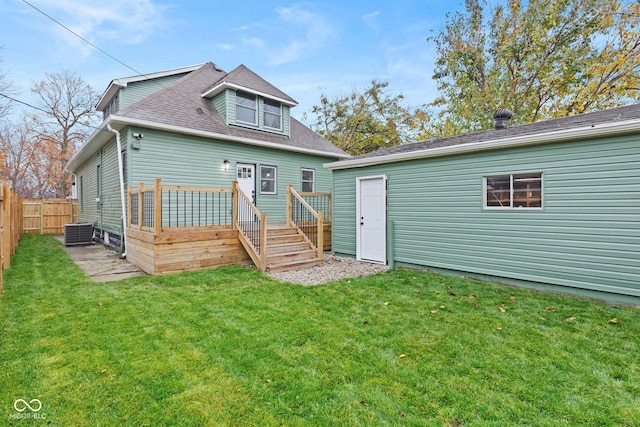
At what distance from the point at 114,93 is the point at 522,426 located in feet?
43.5

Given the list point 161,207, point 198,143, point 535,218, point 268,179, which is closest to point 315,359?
point 535,218

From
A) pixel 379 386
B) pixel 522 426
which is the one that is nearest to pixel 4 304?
pixel 379 386

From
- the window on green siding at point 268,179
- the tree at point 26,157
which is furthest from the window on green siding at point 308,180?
the tree at point 26,157

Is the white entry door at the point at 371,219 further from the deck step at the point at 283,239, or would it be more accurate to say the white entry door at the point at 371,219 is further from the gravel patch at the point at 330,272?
the deck step at the point at 283,239

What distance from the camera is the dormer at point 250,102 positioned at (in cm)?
968

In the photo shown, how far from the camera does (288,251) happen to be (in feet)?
23.8

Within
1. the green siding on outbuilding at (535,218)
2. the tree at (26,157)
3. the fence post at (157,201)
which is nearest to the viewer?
the green siding on outbuilding at (535,218)

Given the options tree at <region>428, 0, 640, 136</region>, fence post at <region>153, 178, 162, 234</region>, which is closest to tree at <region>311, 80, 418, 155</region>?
tree at <region>428, 0, 640, 136</region>

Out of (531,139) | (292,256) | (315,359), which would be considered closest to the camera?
(315,359)

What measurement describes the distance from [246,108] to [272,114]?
103 cm

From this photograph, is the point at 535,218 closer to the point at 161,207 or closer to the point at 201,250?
the point at 201,250

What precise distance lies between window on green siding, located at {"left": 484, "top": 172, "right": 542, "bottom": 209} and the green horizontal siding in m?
6.56

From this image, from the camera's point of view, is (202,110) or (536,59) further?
(536,59)

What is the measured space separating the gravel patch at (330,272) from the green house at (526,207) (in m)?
0.50
